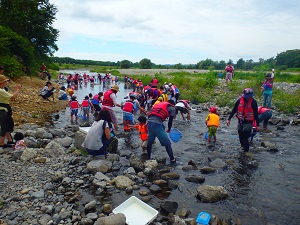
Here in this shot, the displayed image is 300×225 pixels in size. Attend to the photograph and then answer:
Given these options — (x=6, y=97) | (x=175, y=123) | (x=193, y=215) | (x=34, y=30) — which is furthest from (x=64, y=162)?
(x=34, y=30)

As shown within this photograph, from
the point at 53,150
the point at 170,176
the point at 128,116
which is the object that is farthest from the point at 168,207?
the point at 128,116

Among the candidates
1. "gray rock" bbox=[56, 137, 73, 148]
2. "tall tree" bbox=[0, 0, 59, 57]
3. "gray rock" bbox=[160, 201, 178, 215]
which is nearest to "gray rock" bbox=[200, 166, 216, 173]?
"gray rock" bbox=[160, 201, 178, 215]

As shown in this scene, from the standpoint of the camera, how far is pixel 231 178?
6.32m

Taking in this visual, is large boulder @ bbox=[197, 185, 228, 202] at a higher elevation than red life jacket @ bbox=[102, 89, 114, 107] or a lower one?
lower

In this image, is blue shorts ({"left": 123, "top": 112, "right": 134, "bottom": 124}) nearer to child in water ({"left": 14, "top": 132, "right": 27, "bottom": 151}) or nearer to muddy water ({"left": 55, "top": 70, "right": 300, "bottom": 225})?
muddy water ({"left": 55, "top": 70, "right": 300, "bottom": 225})

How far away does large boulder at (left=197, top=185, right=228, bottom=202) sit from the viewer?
520 cm

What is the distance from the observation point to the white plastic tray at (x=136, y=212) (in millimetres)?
4206

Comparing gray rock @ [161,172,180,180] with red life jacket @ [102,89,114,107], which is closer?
gray rock @ [161,172,180,180]

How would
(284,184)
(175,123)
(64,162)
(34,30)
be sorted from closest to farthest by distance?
(284,184)
(64,162)
(175,123)
(34,30)

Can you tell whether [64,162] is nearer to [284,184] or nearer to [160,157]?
[160,157]

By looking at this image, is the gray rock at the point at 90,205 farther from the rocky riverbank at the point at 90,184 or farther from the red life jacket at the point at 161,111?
the red life jacket at the point at 161,111

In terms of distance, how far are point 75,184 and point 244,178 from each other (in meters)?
4.27

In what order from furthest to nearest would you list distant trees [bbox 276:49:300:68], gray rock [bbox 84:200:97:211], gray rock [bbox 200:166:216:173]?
1. distant trees [bbox 276:49:300:68]
2. gray rock [bbox 200:166:216:173]
3. gray rock [bbox 84:200:97:211]

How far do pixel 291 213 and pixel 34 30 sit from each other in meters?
28.4
